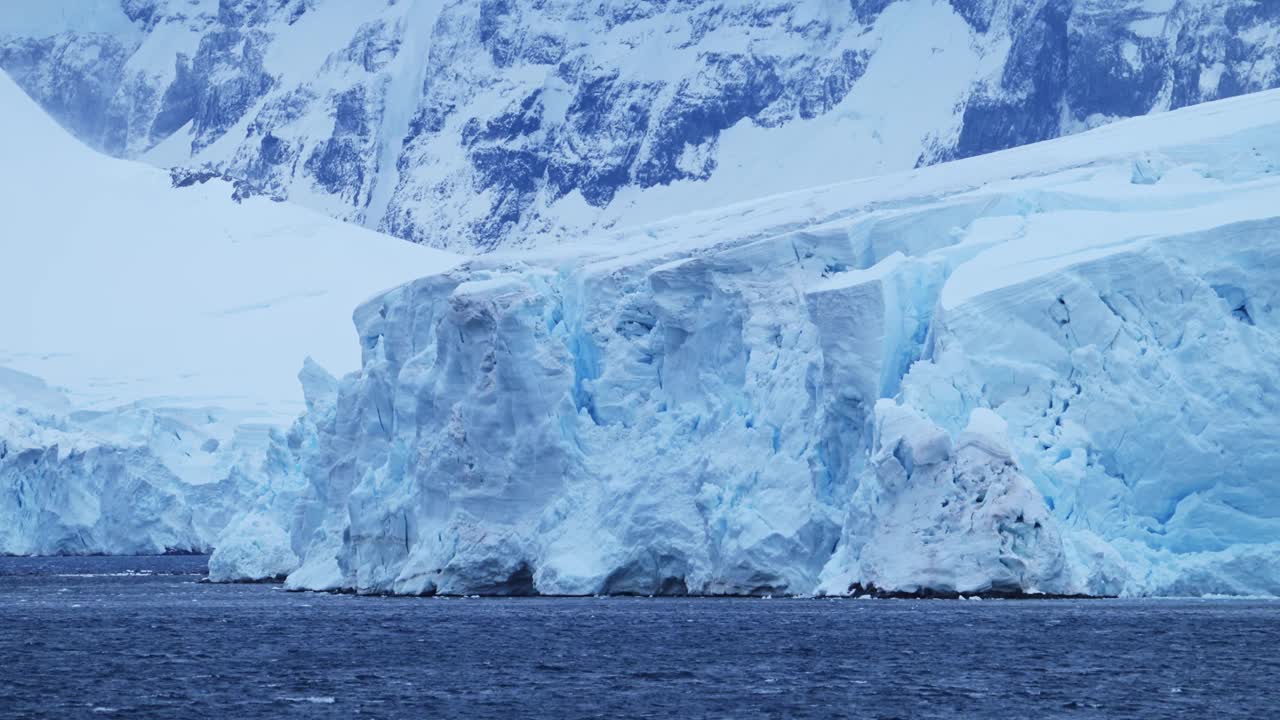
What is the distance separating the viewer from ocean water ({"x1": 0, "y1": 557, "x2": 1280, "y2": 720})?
85.8ft

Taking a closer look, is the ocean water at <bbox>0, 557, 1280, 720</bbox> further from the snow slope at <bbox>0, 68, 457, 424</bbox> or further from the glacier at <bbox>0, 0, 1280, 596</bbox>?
the snow slope at <bbox>0, 68, 457, 424</bbox>

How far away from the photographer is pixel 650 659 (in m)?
31.5

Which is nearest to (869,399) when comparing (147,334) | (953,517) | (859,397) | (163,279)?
(859,397)

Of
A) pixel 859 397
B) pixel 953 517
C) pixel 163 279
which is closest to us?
pixel 953 517

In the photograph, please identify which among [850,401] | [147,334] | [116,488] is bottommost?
[116,488]

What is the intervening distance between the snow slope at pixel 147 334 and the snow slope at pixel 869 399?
15423 mm

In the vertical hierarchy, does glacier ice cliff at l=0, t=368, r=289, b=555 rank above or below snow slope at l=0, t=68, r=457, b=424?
below

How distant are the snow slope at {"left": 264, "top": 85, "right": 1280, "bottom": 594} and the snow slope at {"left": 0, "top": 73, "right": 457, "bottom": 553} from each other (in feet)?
50.6

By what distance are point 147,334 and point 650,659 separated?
7901 centimetres

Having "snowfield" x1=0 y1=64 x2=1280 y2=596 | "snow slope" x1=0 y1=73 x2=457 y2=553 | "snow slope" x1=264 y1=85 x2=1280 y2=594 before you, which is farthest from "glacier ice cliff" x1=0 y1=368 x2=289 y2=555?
"snow slope" x1=264 y1=85 x2=1280 y2=594

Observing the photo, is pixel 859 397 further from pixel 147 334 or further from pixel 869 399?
pixel 147 334

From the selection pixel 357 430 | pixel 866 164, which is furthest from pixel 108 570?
pixel 866 164

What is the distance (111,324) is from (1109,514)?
262 feet

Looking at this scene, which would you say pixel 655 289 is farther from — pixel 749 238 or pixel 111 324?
pixel 111 324
